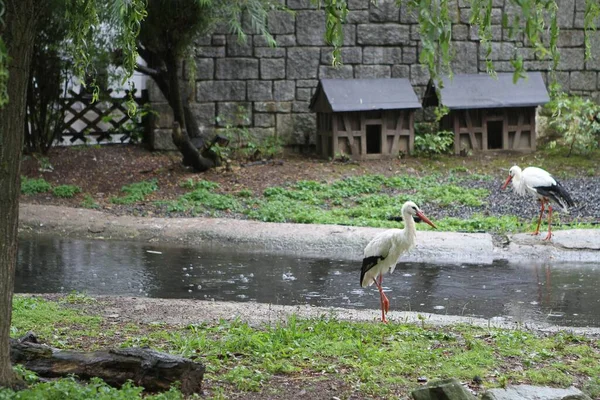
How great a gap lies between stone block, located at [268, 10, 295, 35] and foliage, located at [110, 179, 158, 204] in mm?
3918

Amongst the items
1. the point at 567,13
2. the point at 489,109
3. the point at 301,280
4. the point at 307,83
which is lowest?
the point at 301,280

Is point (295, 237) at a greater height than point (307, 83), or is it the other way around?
point (307, 83)

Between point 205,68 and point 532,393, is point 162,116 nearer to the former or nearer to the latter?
point 205,68

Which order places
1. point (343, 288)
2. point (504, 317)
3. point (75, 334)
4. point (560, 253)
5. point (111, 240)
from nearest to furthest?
1. point (75, 334)
2. point (504, 317)
3. point (343, 288)
4. point (560, 253)
5. point (111, 240)

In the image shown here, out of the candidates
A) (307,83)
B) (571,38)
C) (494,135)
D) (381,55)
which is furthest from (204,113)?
(571,38)

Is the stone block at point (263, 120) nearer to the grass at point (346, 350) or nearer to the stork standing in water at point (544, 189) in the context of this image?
the stork standing in water at point (544, 189)

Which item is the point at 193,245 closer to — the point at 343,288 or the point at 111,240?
the point at 111,240

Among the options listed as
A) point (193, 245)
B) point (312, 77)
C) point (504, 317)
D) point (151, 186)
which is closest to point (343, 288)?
point (504, 317)

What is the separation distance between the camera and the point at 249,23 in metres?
15.3

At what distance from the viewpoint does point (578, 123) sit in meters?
15.1

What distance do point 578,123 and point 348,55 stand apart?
4.34 m

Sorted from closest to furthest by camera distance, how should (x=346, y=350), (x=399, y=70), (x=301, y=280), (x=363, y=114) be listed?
(x=346, y=350) < (x=301, y=280) < (x=363, y=114) < (x=399, y=70)

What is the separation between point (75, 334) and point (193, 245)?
15.6 feet

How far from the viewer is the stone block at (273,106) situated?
15.8m
